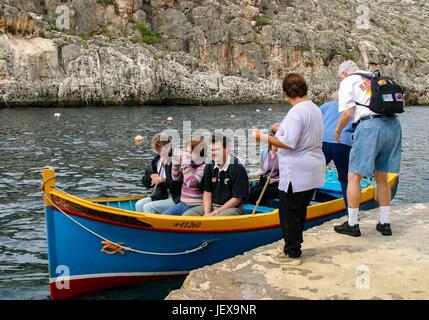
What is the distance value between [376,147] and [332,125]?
206cm

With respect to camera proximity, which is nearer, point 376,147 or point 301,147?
point 301,147

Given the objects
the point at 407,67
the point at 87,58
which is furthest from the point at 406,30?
the point at 87,58

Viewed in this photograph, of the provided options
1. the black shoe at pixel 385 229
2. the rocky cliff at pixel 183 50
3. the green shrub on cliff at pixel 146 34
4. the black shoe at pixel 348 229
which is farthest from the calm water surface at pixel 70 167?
the green shrub on cliff at pixel 146 34

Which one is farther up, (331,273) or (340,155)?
(340,155)

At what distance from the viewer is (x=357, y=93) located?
763 centimetres

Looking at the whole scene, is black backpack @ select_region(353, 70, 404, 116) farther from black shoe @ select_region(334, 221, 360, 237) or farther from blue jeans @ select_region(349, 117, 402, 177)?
black shoe @ select_region(334, 221, 360, 237)

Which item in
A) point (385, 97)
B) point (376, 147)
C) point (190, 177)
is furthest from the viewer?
point (190, 177)

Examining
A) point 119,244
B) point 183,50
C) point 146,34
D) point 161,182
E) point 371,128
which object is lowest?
point 119,244

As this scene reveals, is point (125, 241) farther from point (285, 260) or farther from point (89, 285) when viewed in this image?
point (285, 260)

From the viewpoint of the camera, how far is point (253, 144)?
3020cm

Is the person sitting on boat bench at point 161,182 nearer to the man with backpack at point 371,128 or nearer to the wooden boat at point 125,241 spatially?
the wooden boat at point 125,241

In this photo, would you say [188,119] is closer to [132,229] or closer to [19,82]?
[19,82]

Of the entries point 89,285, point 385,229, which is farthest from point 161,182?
point 385,229

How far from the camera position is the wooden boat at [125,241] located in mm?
8062
